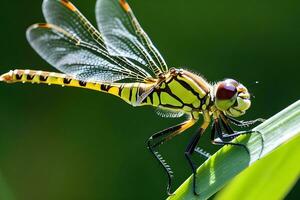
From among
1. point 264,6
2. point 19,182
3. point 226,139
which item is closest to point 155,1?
point 264,6

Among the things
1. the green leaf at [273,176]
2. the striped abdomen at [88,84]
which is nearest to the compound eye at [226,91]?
the striped abdomen at [88,84]

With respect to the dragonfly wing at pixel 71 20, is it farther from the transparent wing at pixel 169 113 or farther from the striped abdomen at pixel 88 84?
the transparent wing at pixel 169 113

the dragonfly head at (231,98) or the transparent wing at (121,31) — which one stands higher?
the transparent wing at (121,31)

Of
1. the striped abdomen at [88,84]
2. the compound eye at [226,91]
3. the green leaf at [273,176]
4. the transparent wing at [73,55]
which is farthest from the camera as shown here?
the transparent wing at [73,55]

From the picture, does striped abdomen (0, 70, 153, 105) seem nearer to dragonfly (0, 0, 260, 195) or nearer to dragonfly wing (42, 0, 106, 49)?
dragonfly (0, 0, 260, 195)

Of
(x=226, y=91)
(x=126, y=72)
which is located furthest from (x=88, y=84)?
(x=226, y=91)
